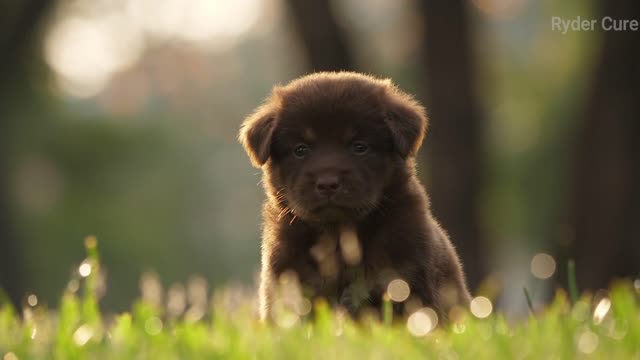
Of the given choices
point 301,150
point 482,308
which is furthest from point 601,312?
point 301,150

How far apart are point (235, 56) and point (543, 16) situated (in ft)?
101

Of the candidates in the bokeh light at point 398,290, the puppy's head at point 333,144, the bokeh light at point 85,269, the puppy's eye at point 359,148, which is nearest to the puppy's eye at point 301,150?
the puppy's head at point 333,144

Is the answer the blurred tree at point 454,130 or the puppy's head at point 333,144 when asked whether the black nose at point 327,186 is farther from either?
the blurred tree at point 454,130

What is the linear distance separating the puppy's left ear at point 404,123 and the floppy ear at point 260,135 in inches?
28.3

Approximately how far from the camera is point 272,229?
25.0 ft

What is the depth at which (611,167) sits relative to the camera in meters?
15.0

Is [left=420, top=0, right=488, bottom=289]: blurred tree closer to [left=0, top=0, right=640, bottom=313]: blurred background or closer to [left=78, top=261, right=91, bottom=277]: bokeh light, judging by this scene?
[left=0, top=0, right=640, bottom=313]: blurred background

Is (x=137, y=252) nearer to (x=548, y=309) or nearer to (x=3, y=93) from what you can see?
(x=3, y=93)

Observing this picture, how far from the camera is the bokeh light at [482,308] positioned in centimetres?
629

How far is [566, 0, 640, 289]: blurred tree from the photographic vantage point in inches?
573

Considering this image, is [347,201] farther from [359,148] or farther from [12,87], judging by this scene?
[12,87]

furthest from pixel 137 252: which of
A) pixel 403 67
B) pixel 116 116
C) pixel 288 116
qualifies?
pixel 288 116

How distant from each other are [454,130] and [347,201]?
814cm

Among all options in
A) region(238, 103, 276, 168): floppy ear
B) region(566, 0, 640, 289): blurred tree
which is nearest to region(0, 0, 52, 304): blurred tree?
Result: region(566, 0, 640, 289): blurred tree
